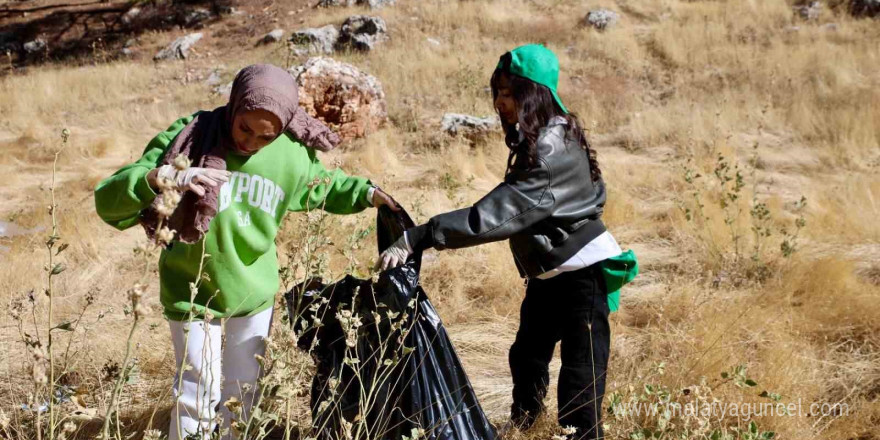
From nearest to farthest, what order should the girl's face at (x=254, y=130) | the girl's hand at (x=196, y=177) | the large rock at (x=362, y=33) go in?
the girl's hand at (x=196, y=177) → the girl's face at (x=254, y=130) → the large rock at (x=362, y=33)

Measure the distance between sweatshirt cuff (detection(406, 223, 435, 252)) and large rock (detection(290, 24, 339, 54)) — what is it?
427 inches

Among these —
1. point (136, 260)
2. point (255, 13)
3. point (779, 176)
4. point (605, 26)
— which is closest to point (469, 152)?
point (779, 176)

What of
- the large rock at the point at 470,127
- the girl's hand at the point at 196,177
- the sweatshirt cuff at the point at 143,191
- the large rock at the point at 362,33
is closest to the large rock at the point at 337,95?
the large rock at the point at 470,127

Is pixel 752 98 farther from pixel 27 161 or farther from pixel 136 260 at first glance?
pixel 27 161

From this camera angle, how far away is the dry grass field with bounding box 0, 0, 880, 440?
3.07m

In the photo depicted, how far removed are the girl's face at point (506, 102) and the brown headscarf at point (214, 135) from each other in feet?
2.15

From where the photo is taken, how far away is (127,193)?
1824 millimetres

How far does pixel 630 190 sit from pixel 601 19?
314 inches

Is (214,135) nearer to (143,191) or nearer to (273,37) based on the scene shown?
(143,191)

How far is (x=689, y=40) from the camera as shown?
11.9 metres

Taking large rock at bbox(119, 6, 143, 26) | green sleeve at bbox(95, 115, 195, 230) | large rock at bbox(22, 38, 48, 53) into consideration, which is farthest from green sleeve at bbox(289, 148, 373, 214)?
large rock at bbox(119, 6, 143, 26)

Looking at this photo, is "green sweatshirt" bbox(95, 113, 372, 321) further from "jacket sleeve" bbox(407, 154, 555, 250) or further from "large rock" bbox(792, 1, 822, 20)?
"large rock" bbox(792, 1, 822, 20)

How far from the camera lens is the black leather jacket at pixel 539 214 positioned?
7.00ft

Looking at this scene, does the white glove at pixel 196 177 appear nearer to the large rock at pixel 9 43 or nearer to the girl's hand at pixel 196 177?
the girl's hand at pixel 196 177
